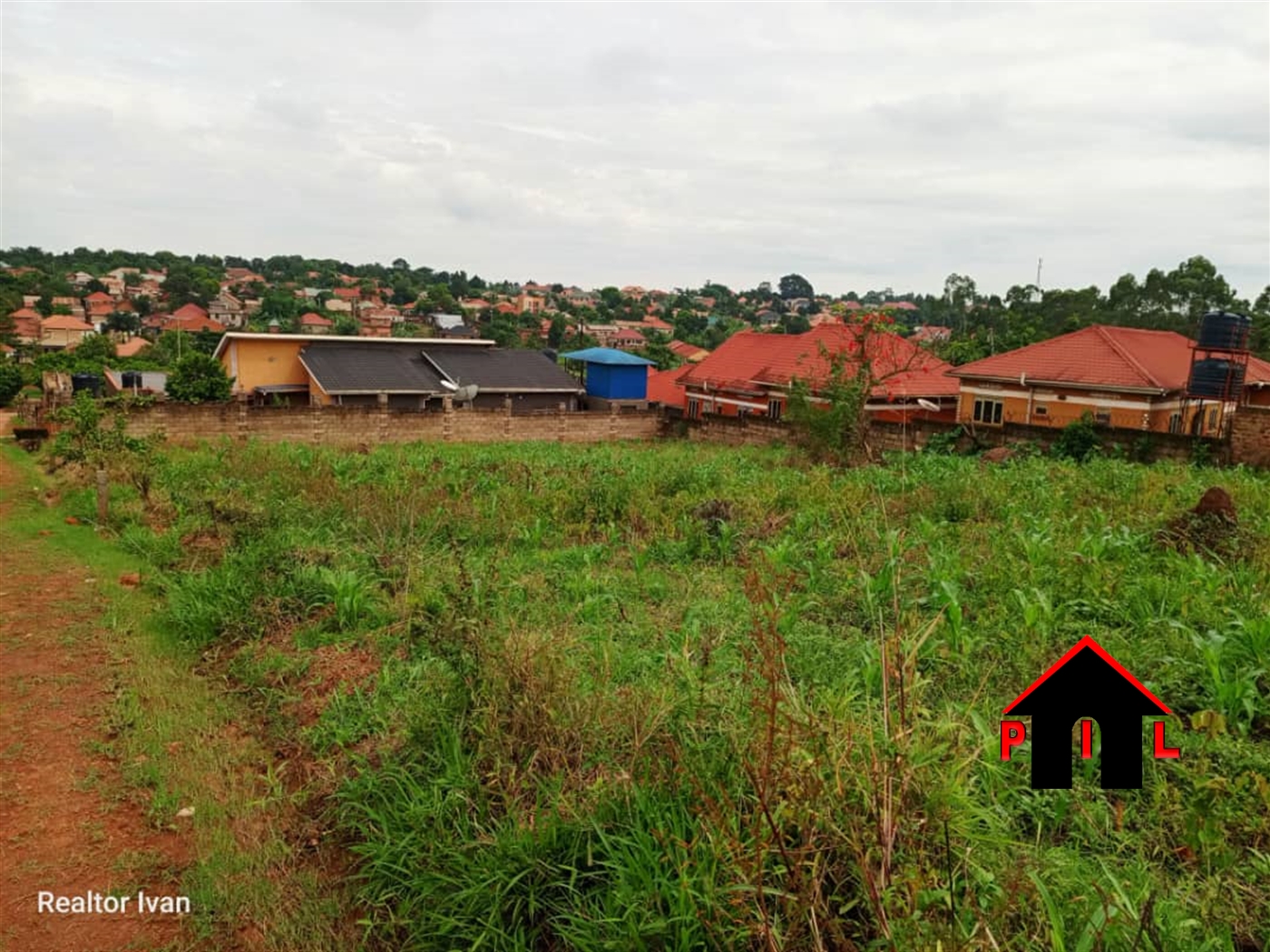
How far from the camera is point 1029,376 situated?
63.6ft

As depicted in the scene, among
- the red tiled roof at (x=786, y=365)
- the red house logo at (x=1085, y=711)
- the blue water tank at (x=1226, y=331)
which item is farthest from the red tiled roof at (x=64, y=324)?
the red house logo at (x=1085, y=711)

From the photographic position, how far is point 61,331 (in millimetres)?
56531

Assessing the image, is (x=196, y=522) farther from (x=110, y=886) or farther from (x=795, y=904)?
(x=795, y=904)

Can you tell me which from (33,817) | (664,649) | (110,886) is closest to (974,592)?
(664,649)

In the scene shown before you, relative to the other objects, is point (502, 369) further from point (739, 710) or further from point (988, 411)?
point (739, 710)

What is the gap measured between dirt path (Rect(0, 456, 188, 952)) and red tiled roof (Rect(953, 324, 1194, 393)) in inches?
755

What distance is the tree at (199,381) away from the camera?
23.9 metres

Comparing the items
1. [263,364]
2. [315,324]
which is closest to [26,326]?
[315,324]

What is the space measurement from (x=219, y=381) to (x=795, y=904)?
1013 inches

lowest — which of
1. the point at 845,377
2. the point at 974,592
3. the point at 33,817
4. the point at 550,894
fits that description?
the point at 33,817

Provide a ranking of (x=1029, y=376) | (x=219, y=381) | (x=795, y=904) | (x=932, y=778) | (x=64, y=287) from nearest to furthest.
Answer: (x=795, y=904), (x=932, y=778), (x=1029, y=376), (x=219, y=381), (x=64, y=287)

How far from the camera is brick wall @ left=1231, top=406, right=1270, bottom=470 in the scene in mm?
12344

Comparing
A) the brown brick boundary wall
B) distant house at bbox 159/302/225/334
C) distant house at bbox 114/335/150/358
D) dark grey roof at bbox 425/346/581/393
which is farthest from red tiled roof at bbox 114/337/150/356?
the brown brick boundary wall

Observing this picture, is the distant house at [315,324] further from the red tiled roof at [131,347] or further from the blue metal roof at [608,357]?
the blue metal roof at [608,357]
